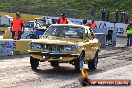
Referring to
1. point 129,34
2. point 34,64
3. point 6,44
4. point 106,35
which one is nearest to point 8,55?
point 6,44

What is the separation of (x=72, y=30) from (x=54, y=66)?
5.61 ft

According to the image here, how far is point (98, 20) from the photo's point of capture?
161ft

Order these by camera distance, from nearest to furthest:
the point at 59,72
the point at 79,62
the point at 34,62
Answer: the point at 79,62 → the point at 59,72 → the point at 34,62

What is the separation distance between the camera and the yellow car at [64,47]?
577 inches

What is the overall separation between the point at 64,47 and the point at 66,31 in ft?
4.48

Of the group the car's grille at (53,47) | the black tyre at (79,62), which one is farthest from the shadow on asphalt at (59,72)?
the car's grille at (53,47)

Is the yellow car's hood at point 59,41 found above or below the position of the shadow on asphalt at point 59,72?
above

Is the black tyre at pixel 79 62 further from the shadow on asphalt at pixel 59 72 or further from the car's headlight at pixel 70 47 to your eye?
the car's headlight at pixel 70 47

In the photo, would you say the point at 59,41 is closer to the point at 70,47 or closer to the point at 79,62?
the point at 70,47

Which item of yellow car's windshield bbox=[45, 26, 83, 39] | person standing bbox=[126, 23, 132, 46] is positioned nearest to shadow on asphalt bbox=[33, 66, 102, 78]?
yellow car's windshield bbox=[45, 26, 83, 39]

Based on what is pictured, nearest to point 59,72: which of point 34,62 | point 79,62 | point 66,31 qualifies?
point 79,62

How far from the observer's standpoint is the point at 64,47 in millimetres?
14781

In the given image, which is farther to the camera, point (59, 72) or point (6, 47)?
point (6, 47)

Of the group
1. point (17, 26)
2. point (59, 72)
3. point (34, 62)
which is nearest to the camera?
point (59, 72)
